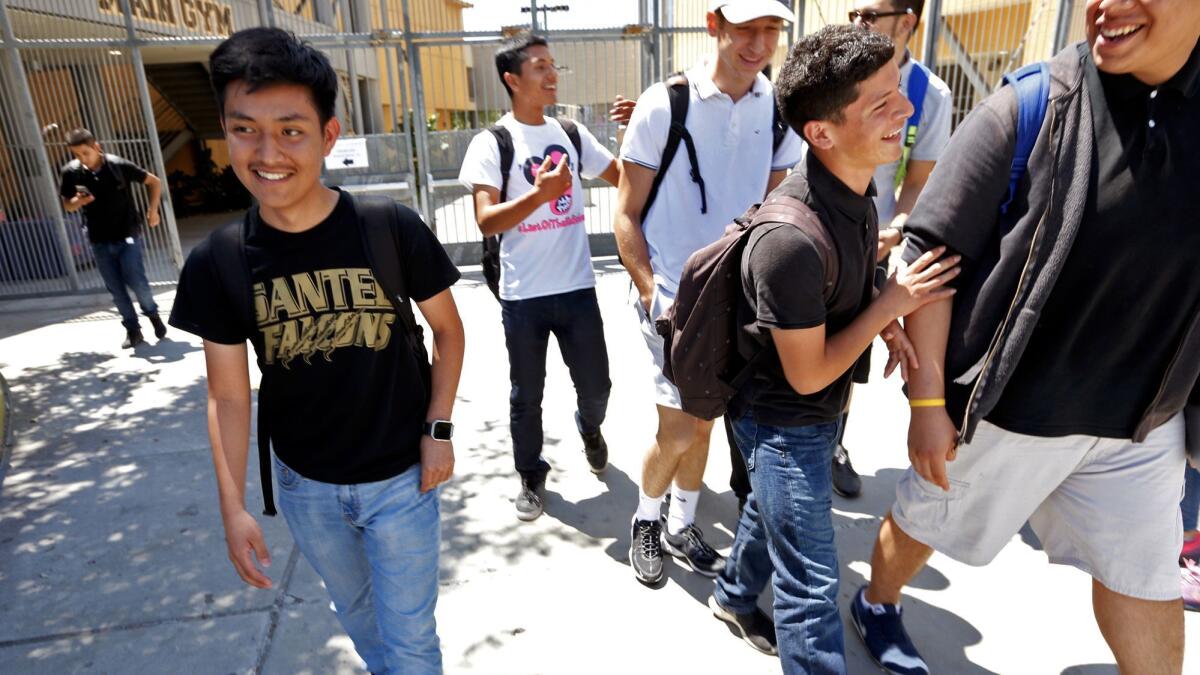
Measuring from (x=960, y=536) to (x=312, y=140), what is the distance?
2.08 metres

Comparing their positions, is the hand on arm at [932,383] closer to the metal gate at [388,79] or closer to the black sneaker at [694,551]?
the black sneaker at [694,551]

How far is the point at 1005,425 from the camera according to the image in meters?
1.93

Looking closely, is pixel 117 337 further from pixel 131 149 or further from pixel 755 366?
pixel 755 366

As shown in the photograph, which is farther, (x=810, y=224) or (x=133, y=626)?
(x=133, y=626)

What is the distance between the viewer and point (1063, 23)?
798 centimetres

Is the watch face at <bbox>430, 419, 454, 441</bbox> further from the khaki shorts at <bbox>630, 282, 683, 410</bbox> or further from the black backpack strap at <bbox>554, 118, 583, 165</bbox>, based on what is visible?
the black backpack strap at <bbox>554, 118, 583, 165</bbox>

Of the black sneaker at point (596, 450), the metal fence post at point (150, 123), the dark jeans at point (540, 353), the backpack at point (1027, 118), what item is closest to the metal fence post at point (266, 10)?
the metal fence post at point (150, 123)

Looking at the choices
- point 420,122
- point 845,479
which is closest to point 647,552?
point 845,479

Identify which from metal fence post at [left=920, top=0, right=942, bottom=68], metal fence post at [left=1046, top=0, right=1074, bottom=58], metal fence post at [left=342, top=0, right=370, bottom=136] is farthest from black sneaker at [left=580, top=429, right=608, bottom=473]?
metal fence post at [left=342, top=0, right=370, bottom=136]

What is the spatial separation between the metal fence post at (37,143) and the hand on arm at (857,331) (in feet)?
31.8

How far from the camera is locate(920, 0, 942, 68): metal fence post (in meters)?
7.94

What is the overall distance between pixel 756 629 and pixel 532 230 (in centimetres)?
193

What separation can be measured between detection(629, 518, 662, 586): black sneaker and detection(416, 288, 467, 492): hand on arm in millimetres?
1215

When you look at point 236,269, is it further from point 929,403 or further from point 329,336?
point 929,403
